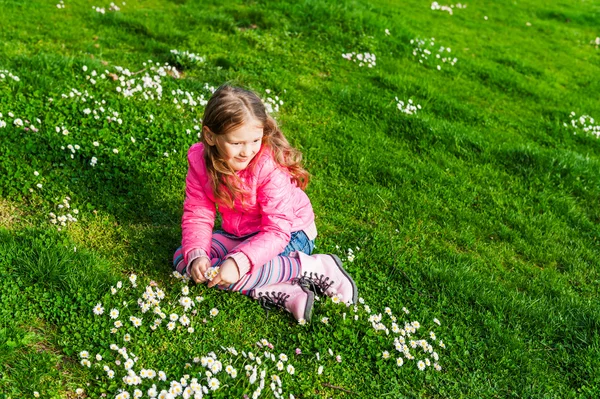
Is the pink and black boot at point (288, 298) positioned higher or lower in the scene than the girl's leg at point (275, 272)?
lower

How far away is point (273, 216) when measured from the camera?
16.1ft

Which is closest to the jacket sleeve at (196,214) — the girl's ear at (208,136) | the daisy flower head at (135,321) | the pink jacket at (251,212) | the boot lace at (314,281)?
the pink jacket at (251,212)

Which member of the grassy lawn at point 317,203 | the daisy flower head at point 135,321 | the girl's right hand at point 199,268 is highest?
the girl's right hand at point 199,268

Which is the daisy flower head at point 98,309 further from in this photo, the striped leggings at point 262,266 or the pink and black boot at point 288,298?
the pink and black boot at point 288,298

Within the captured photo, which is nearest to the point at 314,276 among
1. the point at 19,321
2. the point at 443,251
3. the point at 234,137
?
the point at 234,137

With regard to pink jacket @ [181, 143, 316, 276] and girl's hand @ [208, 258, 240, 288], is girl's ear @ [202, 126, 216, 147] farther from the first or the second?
girl's hand @ [208, 258, 240, 288]

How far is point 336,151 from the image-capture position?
25.3ft

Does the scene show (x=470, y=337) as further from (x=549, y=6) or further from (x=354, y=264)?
(x=549, y=6)

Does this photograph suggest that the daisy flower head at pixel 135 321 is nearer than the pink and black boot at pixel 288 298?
Yes

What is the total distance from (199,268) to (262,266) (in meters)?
0.56

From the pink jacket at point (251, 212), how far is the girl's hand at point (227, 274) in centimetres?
5

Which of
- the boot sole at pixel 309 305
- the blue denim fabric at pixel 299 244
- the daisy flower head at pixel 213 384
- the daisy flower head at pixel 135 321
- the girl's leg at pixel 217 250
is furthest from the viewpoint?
the blue denim fabric at pixel 299 244

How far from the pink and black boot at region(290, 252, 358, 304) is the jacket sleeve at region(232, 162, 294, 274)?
33 cm

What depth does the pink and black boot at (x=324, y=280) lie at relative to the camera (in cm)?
505
